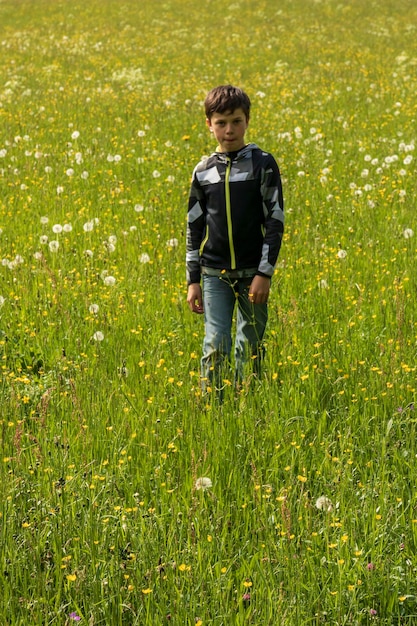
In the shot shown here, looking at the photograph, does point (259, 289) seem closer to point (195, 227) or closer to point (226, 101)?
point (195, 227)

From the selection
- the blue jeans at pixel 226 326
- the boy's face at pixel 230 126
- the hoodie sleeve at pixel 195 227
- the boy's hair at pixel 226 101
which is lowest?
the blue jeans at pixel 226 326

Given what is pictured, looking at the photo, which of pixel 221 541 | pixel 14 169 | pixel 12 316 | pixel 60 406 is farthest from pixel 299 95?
pixel 221 541

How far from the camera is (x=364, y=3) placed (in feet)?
100

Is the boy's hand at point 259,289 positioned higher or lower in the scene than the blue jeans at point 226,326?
higher

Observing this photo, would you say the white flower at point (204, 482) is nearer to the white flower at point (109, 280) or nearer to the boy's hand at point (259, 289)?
the boy's hand at point (259, 289)

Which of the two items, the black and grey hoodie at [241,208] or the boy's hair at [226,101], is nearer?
the boy's hair at [226,101]

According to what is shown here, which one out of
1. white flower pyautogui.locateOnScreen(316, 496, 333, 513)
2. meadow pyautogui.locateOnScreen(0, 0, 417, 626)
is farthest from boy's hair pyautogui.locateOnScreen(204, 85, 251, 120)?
white flower pyautogui.locateOnScreen(316, 496, 333, 513)

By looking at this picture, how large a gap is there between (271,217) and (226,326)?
25.9 inches

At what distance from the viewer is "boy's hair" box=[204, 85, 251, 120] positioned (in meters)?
3.98

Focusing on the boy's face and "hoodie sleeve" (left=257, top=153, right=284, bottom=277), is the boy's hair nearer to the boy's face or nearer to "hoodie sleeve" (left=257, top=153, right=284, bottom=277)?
the boy's face

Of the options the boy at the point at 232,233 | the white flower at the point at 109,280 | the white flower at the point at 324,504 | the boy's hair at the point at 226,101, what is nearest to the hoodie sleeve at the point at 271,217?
the boy at the point at 232,233

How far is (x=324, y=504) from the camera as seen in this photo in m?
3.05

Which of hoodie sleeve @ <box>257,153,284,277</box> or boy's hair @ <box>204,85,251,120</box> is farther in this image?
hoodie sleeve @ <box>257,153,284,277</box>

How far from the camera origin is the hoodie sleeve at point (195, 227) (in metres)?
4.32
